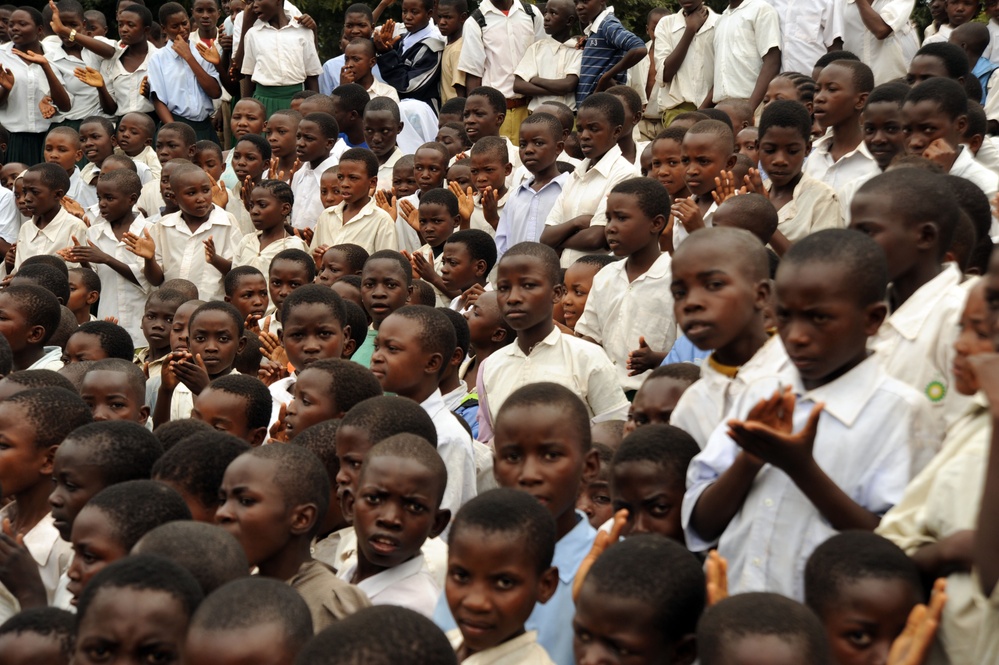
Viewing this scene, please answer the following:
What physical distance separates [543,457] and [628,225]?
7.22 feet

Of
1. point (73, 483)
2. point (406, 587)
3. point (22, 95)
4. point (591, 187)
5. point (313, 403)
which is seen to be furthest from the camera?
point (22, 95)

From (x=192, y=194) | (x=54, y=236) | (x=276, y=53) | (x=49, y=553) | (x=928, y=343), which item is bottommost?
(x=54, y=236)

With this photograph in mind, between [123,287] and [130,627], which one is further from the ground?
[130,627]

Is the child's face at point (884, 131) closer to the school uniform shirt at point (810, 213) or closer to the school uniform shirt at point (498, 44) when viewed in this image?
the school uniform shirt at point (810, 213)

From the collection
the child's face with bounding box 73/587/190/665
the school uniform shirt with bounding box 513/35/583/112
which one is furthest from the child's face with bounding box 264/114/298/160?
the child's face with bounding box 73/587/190/665

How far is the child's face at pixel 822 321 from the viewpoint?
311 centimetres

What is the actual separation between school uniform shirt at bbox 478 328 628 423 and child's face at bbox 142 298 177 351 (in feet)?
7.49

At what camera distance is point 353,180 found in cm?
794

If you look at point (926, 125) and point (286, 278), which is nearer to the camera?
point (926, 125)

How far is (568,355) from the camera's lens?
5.08m

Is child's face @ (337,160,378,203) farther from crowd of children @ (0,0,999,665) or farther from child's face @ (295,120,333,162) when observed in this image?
child's face @ (295,120,333,162)

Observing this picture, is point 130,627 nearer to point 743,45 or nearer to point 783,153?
point 783,153

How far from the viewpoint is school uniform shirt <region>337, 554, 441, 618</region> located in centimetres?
354

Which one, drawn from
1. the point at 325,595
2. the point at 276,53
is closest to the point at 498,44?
the point at 276,53
